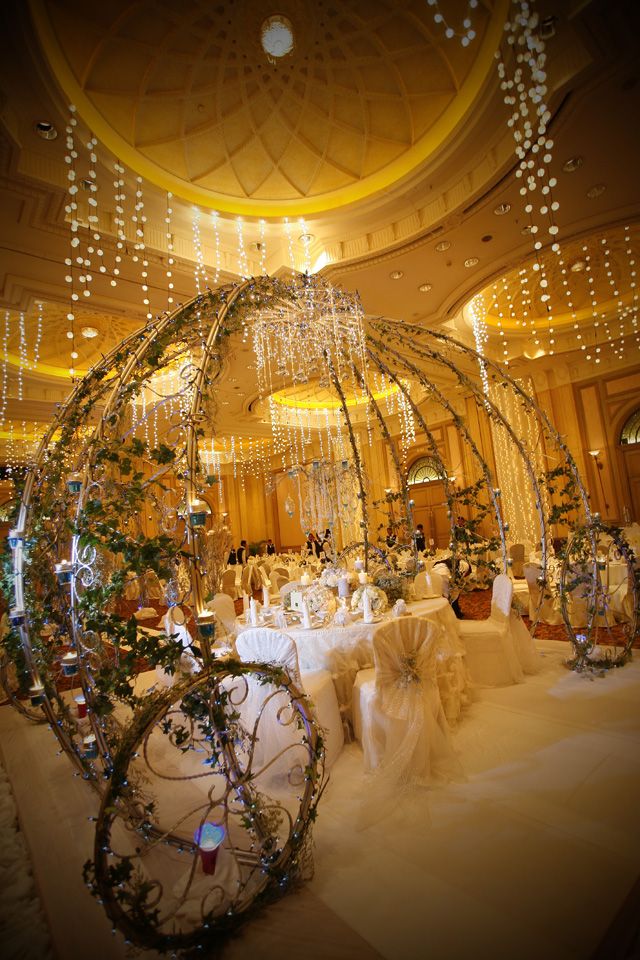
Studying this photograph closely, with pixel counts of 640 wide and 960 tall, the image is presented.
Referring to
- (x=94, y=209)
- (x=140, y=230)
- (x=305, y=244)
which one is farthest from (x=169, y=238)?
(x=305, y=244)

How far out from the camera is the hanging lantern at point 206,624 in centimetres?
217

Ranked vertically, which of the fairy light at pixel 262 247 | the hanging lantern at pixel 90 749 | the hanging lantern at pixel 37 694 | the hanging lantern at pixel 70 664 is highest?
the fairy light at pixel 262 247

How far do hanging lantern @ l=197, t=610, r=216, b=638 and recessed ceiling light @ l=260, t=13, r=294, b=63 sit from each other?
15.2 feet

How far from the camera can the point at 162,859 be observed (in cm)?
247

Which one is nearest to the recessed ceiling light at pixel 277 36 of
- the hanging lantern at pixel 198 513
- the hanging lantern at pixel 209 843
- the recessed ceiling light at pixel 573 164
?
the recessed ceiling light at pixel 573 164

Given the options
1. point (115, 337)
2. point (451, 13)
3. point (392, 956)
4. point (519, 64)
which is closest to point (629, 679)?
point (392, 956)

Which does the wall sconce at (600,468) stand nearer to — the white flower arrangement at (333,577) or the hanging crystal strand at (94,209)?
the white flower arrangement at (333,577)

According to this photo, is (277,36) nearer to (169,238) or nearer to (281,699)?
(169,238)

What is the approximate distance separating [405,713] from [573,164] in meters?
5.18

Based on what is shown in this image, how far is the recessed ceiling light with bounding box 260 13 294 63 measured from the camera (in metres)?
3.79

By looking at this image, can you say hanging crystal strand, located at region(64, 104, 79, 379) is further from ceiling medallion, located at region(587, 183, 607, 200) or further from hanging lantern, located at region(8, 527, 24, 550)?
ceiling medallion, located at region(587, 183, 607, 200)

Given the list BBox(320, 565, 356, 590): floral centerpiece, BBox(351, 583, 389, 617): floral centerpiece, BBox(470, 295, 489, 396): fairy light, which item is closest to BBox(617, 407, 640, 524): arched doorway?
BBox(470, 295, 489, 396): fairy light

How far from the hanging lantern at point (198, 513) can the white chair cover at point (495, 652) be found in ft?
10.5

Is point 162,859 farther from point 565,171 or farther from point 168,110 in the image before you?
point 565,171
